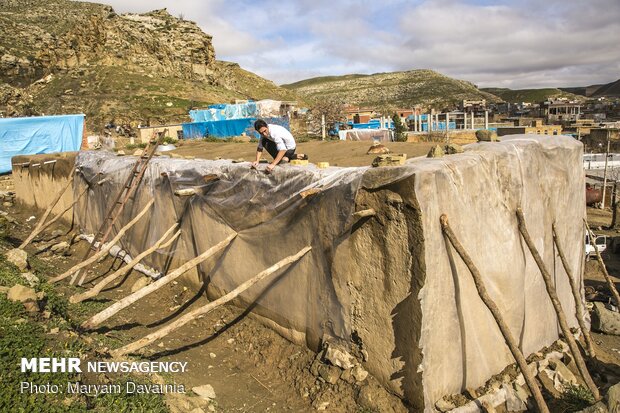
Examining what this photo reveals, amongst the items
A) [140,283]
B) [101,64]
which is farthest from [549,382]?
[101,64]

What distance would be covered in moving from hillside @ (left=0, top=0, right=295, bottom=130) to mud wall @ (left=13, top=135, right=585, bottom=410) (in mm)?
26399

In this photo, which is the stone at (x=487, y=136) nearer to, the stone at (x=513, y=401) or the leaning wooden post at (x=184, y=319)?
the leaning wooden post at (x=184, y=319)

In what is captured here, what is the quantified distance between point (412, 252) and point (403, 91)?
312ft

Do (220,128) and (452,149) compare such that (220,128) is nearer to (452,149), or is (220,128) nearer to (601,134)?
(452,149)

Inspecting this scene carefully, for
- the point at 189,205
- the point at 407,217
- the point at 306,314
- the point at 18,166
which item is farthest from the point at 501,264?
the point at 18,166

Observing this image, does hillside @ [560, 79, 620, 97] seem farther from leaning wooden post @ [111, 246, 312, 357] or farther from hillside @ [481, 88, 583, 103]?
leaning wooden post @ [111, 246, 312, 357]

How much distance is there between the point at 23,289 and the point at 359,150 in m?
6.05

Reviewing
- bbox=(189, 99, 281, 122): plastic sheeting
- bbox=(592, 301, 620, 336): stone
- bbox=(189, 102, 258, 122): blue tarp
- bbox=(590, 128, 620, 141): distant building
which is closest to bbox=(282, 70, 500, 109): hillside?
bbox=(590, 128, 620, 141): distant building

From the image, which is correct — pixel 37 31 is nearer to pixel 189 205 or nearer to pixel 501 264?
pixel 189 205

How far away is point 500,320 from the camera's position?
3.67m

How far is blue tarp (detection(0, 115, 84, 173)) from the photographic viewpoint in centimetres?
1537

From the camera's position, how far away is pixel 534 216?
502 cm

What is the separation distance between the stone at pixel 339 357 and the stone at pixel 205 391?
1.19 metres

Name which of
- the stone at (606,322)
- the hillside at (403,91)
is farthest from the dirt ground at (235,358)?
the hillside at (403,91)
